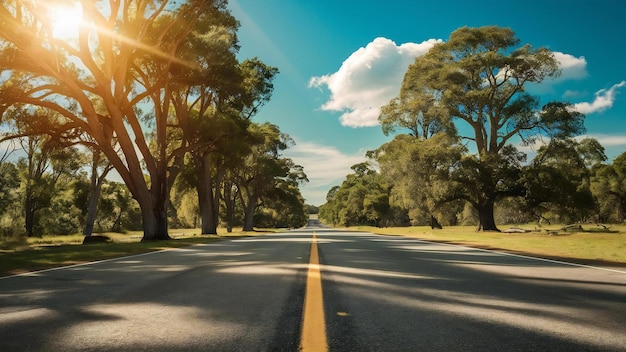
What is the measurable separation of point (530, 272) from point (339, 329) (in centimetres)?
510

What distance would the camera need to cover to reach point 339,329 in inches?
117

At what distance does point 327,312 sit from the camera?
3.56 meters

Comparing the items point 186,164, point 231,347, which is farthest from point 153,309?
point 186,164

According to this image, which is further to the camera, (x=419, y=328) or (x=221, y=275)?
(x=221, y=275)

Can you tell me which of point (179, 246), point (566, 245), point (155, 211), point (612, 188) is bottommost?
point (566, 245)

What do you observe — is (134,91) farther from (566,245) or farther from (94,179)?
(566,245)

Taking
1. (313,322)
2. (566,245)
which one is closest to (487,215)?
(566,245)

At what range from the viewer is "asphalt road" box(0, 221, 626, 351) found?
2688 mm

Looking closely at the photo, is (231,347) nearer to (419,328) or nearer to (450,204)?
(419,328)

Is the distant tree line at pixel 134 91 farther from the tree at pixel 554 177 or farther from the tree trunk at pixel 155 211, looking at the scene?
the tree at pixel 554 177

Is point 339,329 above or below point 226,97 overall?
below

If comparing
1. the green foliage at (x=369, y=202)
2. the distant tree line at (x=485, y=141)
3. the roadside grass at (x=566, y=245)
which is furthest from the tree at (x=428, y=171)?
the green foliage at (x=369, y=202)

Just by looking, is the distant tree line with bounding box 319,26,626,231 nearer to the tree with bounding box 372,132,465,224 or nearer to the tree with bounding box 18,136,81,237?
the tree with bounding box 372,132,465,224

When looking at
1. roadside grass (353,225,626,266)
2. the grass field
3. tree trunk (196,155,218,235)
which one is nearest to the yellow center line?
the grass field
